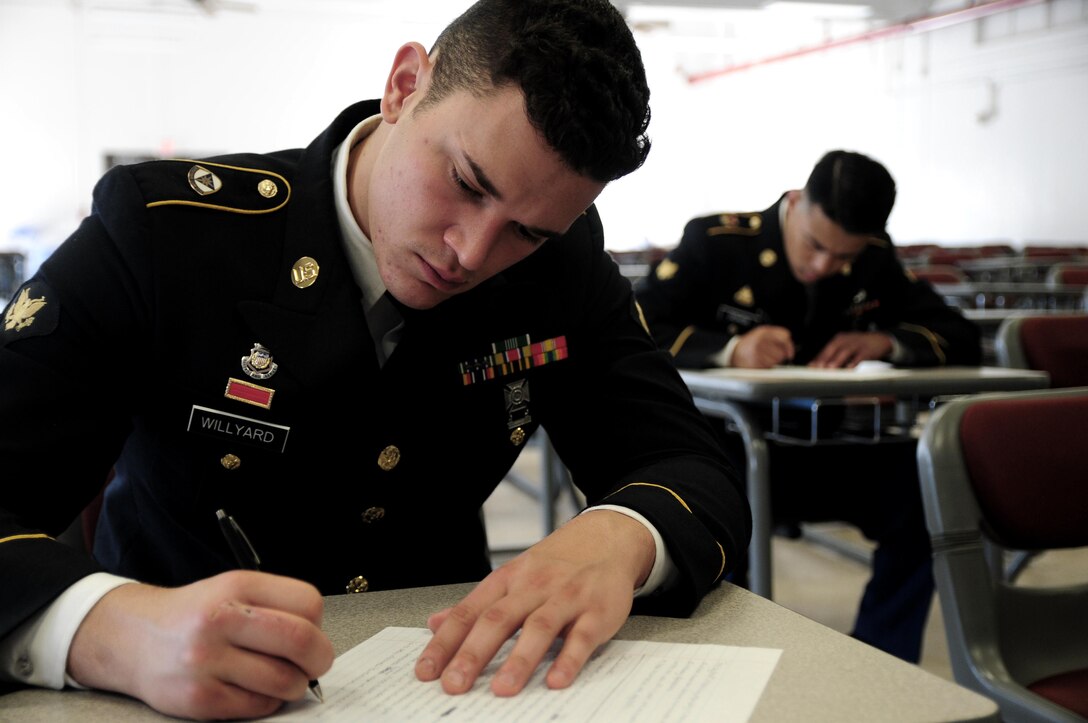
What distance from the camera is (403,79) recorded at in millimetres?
955

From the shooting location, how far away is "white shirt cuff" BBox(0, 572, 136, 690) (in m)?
0.65

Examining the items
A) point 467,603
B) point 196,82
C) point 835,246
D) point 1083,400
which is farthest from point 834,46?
point 467,603

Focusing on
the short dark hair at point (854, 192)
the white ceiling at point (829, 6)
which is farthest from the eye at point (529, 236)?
the white ceiling at point (829, 6)

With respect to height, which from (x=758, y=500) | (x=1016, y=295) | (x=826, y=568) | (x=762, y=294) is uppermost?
(x=762, y=294)

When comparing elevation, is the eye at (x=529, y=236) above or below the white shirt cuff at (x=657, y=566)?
above

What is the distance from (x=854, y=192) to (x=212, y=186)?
172cm

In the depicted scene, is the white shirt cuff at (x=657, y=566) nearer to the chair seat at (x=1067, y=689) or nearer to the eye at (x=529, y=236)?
the eye at (x=529, y=236)

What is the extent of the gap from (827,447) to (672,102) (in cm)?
1144

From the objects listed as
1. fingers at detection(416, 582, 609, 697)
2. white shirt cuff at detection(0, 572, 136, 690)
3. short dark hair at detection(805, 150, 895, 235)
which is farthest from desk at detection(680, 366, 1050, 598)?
white shirt cuff at detection(0, 572, 136, 690)

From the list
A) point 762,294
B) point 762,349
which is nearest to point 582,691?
point 762,349

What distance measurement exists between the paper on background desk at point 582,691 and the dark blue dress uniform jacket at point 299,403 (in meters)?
0.12

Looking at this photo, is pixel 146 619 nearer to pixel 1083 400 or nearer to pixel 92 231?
pixel 92 231

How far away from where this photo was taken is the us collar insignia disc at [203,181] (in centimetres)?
99

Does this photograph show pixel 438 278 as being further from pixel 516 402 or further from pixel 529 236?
pixel 516 402
